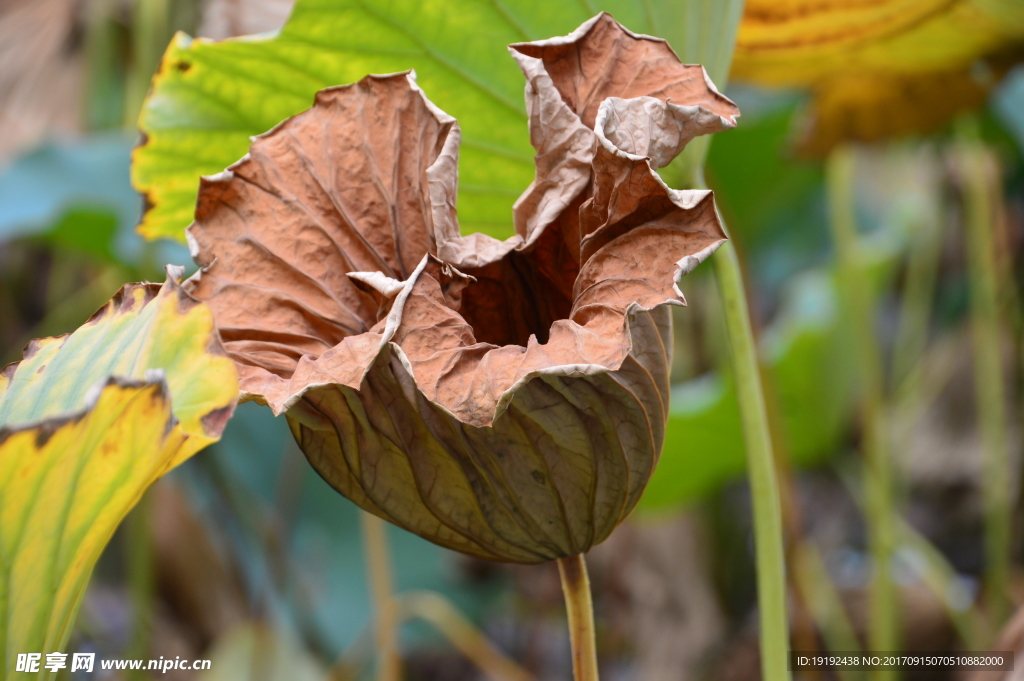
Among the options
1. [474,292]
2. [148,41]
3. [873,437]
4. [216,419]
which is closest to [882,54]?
[873,437]

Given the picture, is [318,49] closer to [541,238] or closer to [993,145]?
[541,238]

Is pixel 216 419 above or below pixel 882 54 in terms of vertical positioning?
below

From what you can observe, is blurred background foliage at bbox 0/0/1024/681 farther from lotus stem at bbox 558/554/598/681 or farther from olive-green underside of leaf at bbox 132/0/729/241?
lotus stem at bbox 558/554/598/681

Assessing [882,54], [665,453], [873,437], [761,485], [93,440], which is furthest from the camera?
[665,453]

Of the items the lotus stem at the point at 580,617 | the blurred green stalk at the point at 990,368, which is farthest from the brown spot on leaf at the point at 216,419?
the blurred green stalk at the point at 990,368

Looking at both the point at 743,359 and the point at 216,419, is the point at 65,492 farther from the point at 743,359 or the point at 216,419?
the point at 743,359

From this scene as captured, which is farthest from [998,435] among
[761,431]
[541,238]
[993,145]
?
[541,238]
